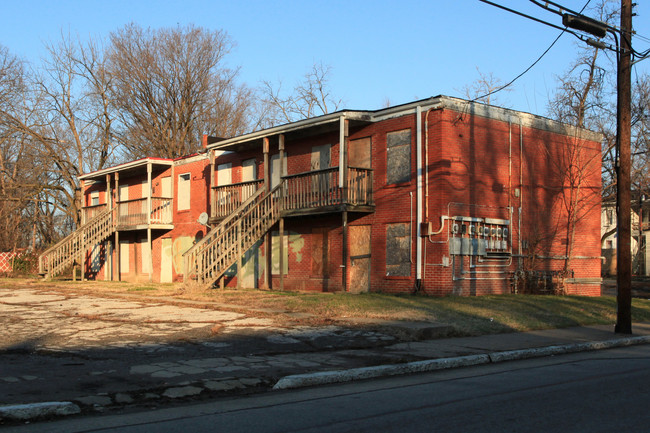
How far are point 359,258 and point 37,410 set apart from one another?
16432 millimetres

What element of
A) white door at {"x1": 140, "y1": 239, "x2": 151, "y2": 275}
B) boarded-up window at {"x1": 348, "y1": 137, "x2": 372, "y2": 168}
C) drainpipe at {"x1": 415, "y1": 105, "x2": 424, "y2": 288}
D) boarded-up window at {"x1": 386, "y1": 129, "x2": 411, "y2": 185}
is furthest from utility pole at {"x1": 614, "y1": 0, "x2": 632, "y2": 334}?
white door at {"x1": 140, "y1": 239, "x2": 151, "y2": 275}

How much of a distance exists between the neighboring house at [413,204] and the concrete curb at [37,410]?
48.2ft

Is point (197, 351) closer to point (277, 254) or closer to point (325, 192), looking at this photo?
point (325, 192)

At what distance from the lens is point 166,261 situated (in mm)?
31719

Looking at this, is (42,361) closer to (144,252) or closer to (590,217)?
(590,217)

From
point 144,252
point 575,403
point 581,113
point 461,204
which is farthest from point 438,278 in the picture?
point 581,113

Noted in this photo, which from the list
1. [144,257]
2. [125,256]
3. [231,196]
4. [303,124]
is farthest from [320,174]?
[125,256]

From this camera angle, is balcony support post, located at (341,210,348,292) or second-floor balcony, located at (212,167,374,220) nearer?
balcony support post, located at (341,210,348,292)

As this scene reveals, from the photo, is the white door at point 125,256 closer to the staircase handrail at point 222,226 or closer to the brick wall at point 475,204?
the staircase handrail at point 222,226

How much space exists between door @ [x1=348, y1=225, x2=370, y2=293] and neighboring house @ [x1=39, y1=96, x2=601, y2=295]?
0.05 metres

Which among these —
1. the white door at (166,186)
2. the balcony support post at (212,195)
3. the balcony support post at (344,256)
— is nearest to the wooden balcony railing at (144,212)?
the white door at (166,186)

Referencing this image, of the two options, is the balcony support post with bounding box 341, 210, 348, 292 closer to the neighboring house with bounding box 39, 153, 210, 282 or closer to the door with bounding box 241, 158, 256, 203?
the door with bounding box 241, 158, 256, 203

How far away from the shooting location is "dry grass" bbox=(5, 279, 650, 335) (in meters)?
14.6

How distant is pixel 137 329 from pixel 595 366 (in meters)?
8.58
